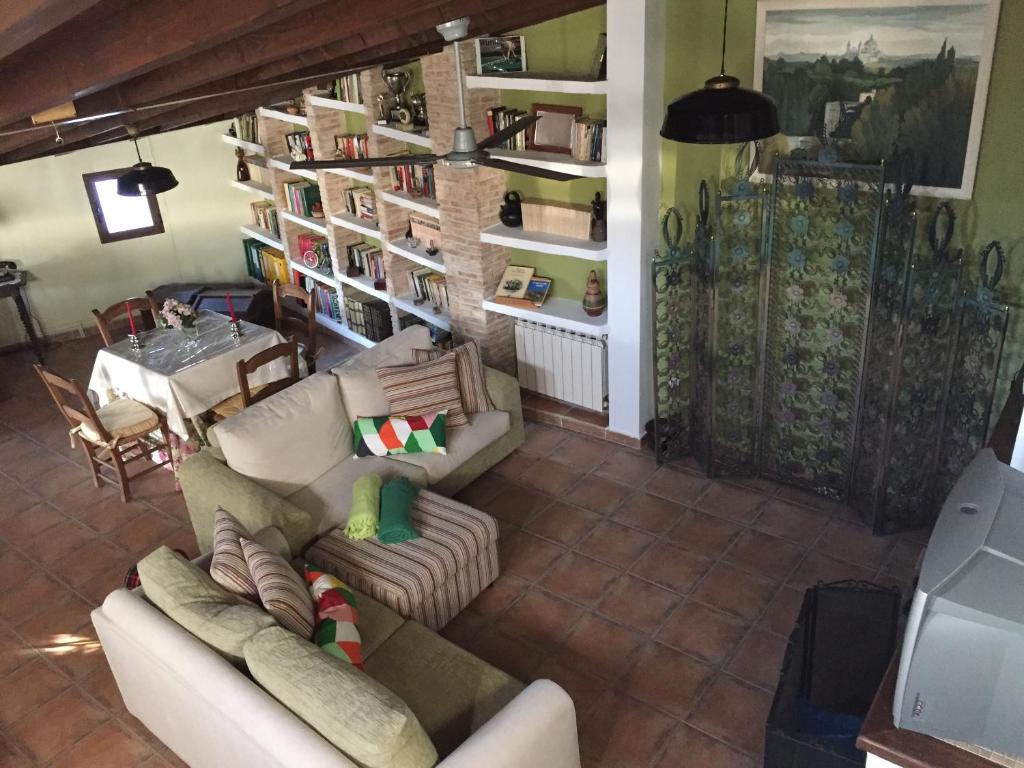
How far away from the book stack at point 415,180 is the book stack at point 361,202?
399 mm

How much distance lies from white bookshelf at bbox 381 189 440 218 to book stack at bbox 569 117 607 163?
116 centimetres

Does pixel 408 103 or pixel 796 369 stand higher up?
pixel 408 103

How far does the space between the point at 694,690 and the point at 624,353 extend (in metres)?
2.10

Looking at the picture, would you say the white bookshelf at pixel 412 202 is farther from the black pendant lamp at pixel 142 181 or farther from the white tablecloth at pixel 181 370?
the black pendant lamp at pixel 142 181

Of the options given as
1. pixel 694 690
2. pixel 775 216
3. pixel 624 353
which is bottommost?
pixel 694 690

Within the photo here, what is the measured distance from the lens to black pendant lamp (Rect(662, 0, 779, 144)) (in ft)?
9.62

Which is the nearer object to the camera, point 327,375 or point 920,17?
point 920,17

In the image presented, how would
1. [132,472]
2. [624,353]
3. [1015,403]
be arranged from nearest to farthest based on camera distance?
[1015,403] < [624,353] < [132,472]

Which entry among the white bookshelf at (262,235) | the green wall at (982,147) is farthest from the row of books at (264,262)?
the green wall at (982,147)

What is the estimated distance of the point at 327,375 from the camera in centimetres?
469

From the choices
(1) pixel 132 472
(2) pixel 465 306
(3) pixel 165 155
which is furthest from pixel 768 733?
(3) pixel 165 155

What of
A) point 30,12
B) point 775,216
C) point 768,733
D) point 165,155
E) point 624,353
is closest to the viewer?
point 30,12

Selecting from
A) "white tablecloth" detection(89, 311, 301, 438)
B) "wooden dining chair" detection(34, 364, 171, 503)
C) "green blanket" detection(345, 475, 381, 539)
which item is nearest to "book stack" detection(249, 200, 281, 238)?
"white tablecloth" detection(89, 311, 301, 438)

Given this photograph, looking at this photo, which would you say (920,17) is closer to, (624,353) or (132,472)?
(624,353)
